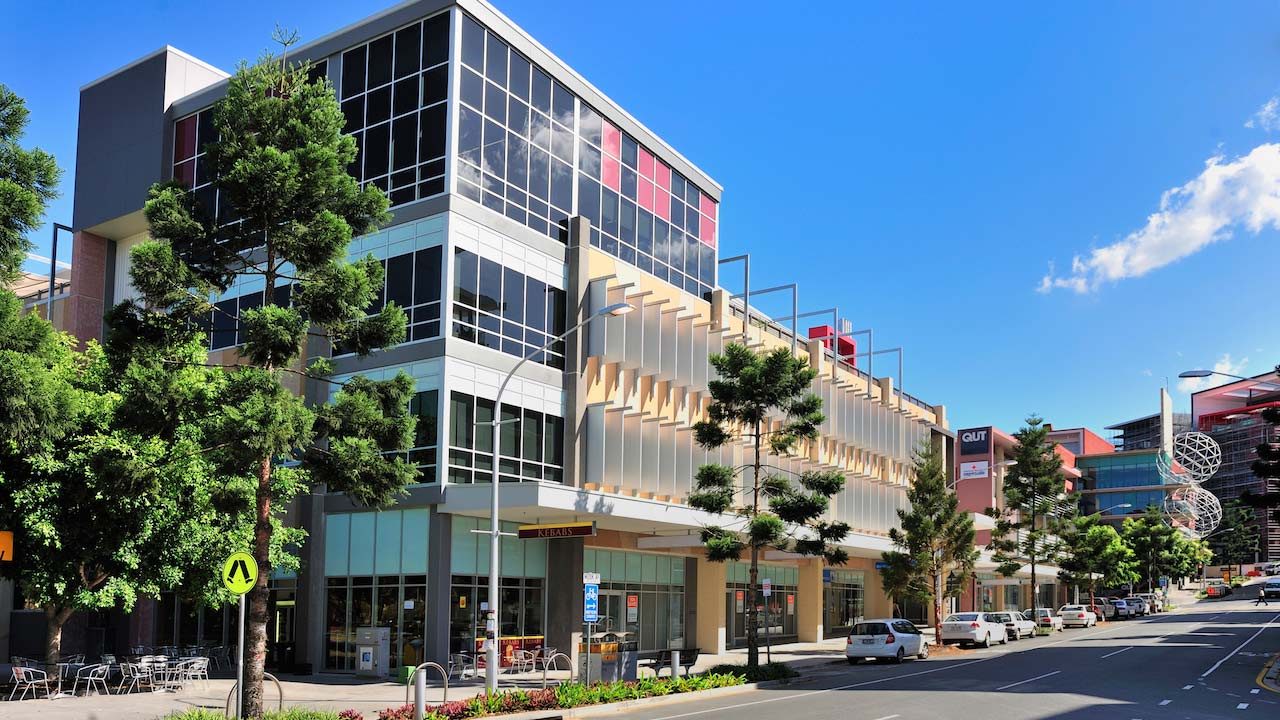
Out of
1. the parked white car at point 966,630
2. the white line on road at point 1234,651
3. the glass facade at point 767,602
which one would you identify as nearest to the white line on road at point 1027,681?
the white line on road at point 1234,651

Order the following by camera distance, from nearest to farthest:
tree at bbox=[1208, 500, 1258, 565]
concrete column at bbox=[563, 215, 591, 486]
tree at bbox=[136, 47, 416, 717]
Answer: tree at bbox=[136, 47, 416, 717], concrete column at bbox=[563, 215, 591, 486], tree at bbox=[1208, 500, 1258, 565]

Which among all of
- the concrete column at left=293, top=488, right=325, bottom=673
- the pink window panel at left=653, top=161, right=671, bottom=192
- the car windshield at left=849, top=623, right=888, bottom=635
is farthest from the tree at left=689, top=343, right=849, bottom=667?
the pink window panel at left=653, top=161, right=671, bottom=192

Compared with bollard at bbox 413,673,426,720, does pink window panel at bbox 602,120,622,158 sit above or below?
above

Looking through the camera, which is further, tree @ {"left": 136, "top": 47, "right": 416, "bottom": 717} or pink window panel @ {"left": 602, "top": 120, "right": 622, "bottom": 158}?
pink window panel @ {"left": 602, "top": 120, "right": 622, "bottom": 158}

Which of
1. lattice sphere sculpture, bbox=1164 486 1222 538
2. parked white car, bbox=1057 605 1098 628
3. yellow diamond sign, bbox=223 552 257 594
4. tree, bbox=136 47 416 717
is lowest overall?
parked white car, bbox=1057 605 1098 628

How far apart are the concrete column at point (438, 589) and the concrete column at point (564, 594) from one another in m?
4.29

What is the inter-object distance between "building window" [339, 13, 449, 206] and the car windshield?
65.5 feet

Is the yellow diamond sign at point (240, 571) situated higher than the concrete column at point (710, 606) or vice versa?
the yellow diamond sign at point (240, 571)

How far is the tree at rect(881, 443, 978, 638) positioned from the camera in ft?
151

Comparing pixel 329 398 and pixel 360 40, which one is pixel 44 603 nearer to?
pixel 329 398

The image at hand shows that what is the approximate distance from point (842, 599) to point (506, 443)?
2904 centimetres

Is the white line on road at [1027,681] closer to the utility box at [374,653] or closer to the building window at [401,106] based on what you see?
the utility box at [374,653]

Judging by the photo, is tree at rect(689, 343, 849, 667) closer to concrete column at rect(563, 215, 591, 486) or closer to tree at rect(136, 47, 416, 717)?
concrete column at rect(563, 215, 591, 486)

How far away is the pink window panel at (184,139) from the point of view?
122ft
